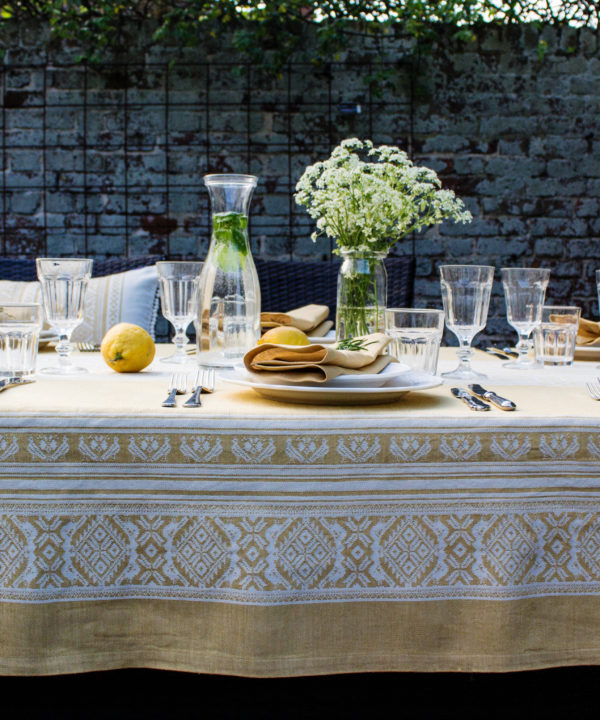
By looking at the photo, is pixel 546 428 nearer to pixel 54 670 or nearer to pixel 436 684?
pixel 436 684

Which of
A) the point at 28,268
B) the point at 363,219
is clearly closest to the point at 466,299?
the point at 363,219

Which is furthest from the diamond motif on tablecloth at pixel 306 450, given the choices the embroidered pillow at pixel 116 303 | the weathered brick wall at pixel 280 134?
the weathered brick wall at pixel 280 134

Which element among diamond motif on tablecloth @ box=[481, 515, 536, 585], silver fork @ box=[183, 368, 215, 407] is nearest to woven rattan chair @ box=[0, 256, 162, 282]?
silver fork @ box=[183, 368, 215, 407]

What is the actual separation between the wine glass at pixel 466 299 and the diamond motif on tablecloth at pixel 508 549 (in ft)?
1.68

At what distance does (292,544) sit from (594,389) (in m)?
0.55

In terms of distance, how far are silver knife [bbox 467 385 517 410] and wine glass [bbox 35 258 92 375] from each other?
0.68 m

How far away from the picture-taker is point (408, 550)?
87 centimetres

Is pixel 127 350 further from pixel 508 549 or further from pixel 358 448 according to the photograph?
pixel 508 549

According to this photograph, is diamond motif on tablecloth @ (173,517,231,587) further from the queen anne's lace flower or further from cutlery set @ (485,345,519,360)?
cutlery set @ (485,345,519,360)

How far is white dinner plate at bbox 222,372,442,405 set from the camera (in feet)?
3.14

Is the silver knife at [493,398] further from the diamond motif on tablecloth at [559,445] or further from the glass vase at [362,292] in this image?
the glass vase at [362,292]

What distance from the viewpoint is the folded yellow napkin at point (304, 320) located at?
1.74m

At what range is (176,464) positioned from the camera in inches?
34.4

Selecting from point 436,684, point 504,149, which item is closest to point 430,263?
point 504,149
